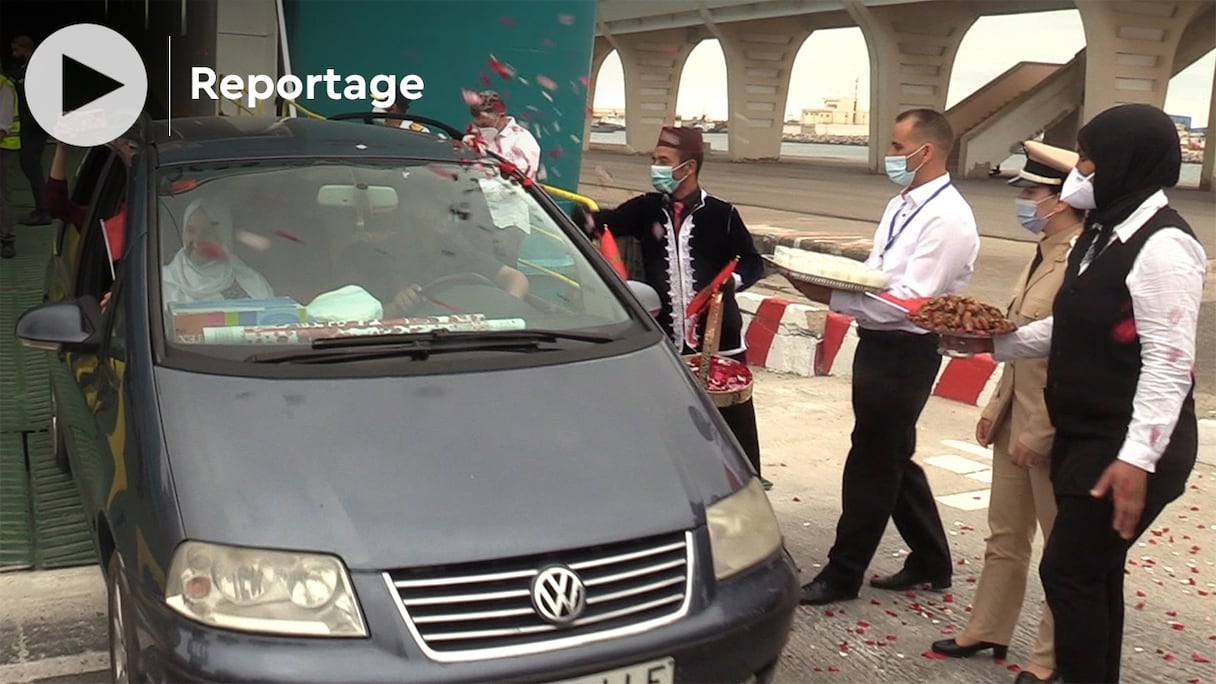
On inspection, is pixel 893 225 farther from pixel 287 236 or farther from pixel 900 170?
pixel 287 236

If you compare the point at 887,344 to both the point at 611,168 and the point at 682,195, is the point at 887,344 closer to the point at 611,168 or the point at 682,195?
the point at 682,195

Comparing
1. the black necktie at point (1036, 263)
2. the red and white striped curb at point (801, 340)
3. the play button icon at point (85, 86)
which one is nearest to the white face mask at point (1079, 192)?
the black necktie at point (1036, 263)

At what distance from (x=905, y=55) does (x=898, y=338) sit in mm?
36755

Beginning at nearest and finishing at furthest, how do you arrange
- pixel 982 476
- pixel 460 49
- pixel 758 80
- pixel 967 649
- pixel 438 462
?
pixel 438 462 → pixel 967 649 → pixel 982 476 → pixel 460 49 → pixel 758 80

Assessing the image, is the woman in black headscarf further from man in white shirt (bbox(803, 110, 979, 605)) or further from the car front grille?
the car front grille

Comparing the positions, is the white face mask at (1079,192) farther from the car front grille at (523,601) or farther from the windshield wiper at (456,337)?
the car front grille at (523,601)

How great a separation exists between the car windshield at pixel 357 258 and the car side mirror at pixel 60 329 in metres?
0.30

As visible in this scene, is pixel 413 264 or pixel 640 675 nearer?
pixel 640 675

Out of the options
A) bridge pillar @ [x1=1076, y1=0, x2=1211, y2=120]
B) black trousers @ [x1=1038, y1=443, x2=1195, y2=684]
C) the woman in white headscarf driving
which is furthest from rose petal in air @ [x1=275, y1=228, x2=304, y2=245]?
bridge pillar @ [x1=1076, y1=0, x2=1211, y2=120]

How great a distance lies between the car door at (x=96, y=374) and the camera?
2936mm

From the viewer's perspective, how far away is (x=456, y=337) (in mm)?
3006

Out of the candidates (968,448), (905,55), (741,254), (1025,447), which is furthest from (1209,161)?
(1025,447)

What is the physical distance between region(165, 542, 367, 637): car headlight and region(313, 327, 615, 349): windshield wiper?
2.31ft

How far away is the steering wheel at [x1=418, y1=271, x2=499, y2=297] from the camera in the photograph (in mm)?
3301
